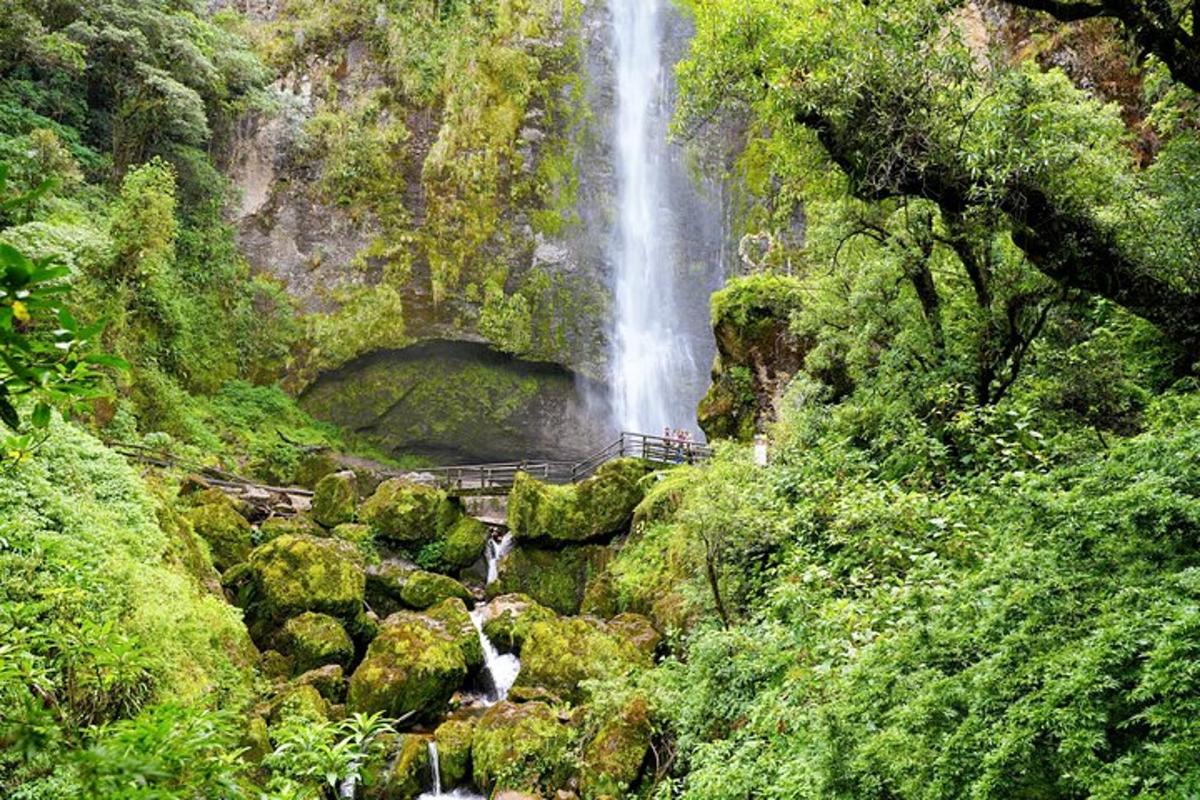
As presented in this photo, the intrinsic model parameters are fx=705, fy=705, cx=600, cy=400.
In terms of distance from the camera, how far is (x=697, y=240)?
24.7 metres

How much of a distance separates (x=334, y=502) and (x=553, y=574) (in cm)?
479

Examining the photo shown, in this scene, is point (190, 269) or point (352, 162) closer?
point (190, 269)

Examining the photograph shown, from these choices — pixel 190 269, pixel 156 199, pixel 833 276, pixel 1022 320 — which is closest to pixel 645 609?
pixel 833 276

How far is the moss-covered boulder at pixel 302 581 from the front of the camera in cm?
996

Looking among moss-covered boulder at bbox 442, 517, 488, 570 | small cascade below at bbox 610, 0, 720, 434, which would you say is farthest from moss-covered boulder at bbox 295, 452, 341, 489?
small cascade below at bbox 610, 0, 720, 434

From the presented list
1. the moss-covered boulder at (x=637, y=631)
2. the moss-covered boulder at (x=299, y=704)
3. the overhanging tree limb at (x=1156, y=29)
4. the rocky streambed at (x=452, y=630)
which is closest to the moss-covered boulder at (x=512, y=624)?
the rocky streambed at (x=452, y=630)

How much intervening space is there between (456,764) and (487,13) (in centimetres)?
2256

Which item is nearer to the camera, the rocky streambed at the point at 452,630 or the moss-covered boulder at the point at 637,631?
the rocky streambed at the point at 452,630

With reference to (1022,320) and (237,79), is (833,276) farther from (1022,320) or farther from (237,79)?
(237,79)

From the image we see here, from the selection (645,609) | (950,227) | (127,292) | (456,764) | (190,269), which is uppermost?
(190,269)

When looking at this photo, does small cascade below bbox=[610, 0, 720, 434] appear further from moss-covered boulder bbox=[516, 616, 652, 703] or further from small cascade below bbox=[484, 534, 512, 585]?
moss-covered boulder bbox=[516, 616, 652, 703]

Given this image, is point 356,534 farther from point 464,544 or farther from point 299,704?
point 299,704

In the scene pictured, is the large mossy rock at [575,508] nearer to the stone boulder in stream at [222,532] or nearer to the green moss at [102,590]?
the stone boulder in stream at [222,532]

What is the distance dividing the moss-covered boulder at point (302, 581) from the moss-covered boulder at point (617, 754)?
197 inches
